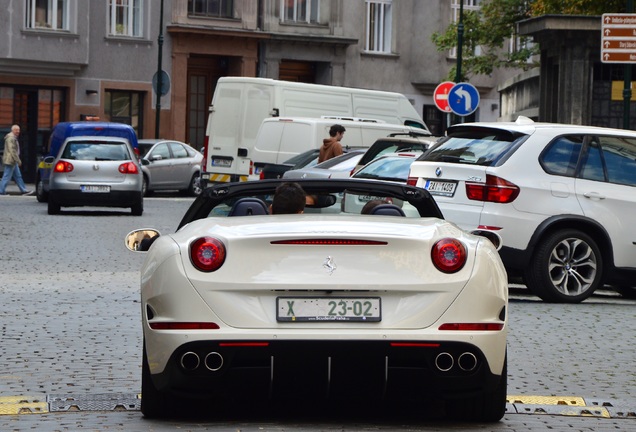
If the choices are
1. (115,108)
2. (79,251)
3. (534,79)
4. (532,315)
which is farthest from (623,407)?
(115,108)

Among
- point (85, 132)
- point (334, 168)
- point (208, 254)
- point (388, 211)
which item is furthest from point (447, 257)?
point (85, 132)

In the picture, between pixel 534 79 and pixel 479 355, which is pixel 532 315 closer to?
pixel 479 355

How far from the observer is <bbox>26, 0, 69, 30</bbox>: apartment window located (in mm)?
50000


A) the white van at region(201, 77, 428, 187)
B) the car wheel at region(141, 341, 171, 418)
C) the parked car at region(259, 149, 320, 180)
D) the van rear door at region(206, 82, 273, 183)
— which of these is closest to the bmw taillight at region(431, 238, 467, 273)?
the car wheel at region(141, 341, 171, 418)

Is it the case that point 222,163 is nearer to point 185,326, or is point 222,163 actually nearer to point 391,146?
point 391,146

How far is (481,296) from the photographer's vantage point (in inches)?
294

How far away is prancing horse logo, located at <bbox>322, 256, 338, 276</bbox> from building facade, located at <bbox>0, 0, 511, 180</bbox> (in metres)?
41.6

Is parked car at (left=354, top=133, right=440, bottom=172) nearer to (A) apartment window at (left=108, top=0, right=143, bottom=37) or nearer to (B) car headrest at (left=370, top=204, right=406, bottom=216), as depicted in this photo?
(B) car headrest at (left=370, top=204, right=406, bottom=216)

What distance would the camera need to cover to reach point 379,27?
193 ft

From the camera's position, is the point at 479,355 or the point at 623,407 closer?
the point at 479,355

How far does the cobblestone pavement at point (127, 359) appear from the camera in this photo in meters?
7.84

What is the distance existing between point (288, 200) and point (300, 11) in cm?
4820

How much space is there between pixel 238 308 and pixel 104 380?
7.27 ft

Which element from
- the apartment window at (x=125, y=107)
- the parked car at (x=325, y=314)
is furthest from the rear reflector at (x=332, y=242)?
the apartment window at (x=125, y=107)
